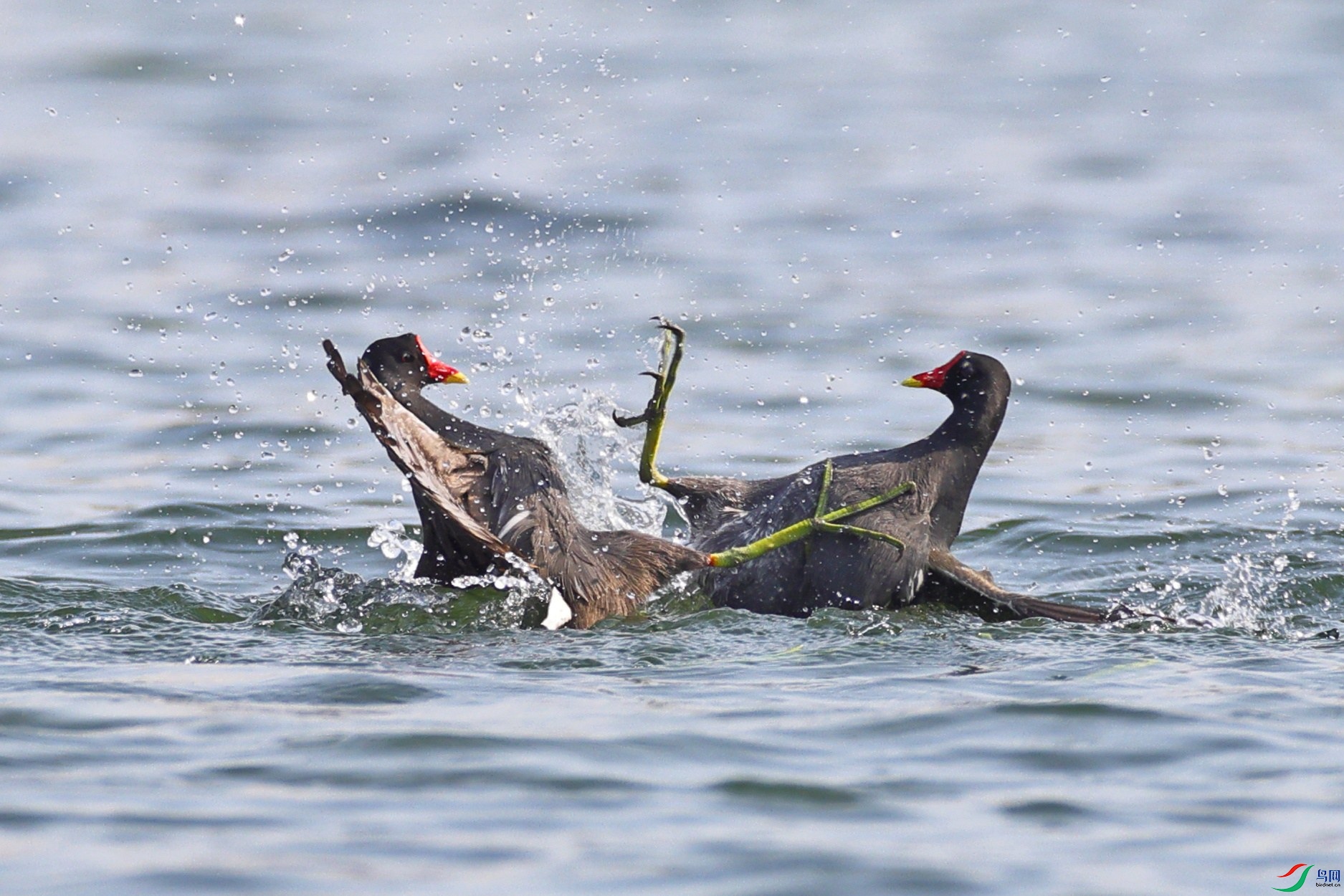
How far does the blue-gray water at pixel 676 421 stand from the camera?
3.19 meters

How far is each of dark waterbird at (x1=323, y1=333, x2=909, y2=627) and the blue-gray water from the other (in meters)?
0.12

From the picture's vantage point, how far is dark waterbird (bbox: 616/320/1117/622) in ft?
16.4

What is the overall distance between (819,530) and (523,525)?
872 millimetres

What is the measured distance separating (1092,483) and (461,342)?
117 inches

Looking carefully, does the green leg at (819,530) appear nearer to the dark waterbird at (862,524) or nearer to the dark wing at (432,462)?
the dark waterbird at (862,524)

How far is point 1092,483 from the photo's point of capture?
23.2 feet

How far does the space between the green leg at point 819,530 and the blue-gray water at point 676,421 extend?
0.26 metres

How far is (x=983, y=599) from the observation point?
197 inches

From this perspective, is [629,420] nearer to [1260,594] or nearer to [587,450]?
[587,450]

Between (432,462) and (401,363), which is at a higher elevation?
(401,363)

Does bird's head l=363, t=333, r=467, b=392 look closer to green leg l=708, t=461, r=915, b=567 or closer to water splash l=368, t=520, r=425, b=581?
water splash l=368, t=520, r=425, b=581

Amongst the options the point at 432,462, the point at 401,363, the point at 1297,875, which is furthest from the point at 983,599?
the point at 1297,875

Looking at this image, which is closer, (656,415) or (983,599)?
(983,599)

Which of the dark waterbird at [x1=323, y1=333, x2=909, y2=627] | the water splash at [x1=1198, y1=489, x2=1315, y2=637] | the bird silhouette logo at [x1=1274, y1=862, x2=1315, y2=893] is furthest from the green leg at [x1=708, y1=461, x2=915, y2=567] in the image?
the bird silhouette logo at [x1=1274, y1=862, x2=1315, y2=893]
